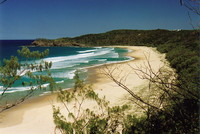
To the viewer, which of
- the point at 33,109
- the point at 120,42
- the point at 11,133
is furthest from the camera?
the point at 120,42

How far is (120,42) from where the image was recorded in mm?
95062

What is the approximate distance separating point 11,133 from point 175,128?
23.9 ft

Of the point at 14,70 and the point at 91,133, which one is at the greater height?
the point at 14,70

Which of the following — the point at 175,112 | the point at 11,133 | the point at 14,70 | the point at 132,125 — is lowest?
the point at 11,133

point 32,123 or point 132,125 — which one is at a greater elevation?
point 132,125

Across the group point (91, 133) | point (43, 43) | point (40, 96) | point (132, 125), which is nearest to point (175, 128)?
point (132, 125)

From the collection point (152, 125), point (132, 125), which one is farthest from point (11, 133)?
point (152, 125)

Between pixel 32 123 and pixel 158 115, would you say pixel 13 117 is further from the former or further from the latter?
pixel 158 115

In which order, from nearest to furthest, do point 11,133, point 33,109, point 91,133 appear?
point 91,133 < point 11,133 < point 33,109

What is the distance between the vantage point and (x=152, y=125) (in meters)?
5.55

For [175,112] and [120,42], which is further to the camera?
[120,42]

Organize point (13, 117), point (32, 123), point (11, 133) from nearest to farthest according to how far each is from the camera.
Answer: point (11, 133) < point (32, 123) < point (13, 117)

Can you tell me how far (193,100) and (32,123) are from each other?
7602 millimetres

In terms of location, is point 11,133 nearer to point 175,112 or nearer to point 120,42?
point 175,112
